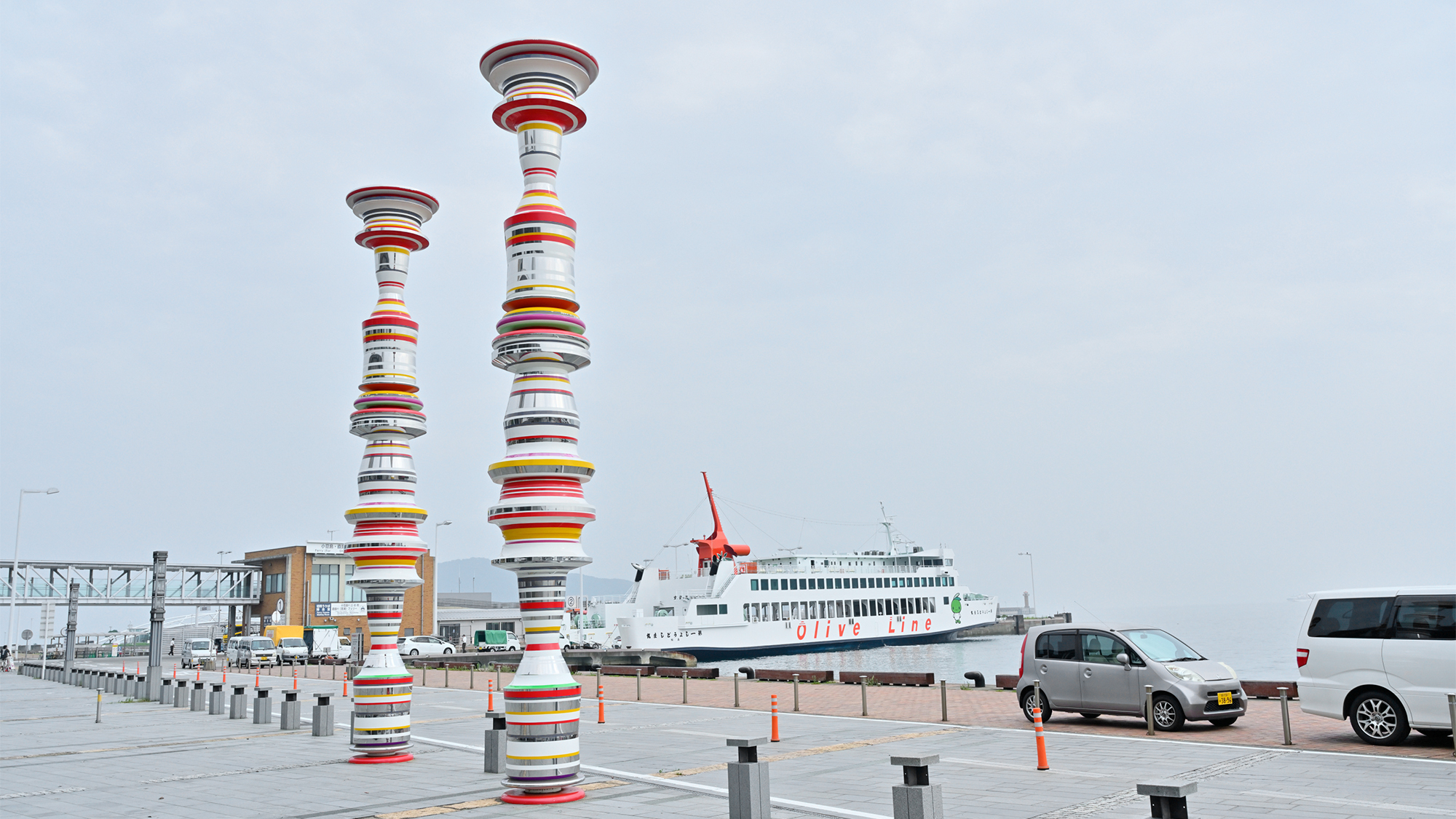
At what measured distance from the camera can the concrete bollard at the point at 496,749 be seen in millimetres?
12609

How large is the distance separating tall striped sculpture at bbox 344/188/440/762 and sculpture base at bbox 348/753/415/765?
0.04 feet

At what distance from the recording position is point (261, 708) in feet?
65.0

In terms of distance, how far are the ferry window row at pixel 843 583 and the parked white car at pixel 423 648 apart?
20037mm

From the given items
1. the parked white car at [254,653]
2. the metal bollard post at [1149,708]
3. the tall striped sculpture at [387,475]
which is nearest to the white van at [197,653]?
the parked white car at [254,653]

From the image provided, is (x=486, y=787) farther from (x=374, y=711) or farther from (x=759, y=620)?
(x=759, y=620)

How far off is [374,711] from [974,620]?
7566 cm

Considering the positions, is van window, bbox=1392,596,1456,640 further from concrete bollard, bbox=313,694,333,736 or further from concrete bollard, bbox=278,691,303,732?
concrete bollard, bbox=278,691,303,732

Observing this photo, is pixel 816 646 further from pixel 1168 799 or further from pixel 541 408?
pixel 1168 799

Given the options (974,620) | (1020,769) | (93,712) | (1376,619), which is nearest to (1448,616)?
(1376,619)

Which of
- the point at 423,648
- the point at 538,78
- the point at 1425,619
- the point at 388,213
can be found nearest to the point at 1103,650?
the point at 1425,619

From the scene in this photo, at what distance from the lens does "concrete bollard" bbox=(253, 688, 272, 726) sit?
19781 mm

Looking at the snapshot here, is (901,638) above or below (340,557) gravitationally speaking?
below

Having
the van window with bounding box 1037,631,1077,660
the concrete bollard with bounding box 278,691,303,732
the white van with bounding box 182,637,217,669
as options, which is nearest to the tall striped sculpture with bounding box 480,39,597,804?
the van window with bounding box 1037,631,1077,660

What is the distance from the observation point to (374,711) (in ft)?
44.7
